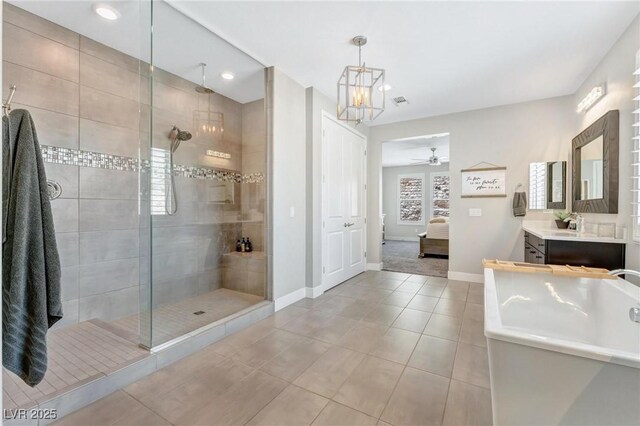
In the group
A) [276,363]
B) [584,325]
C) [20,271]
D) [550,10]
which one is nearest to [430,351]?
[584,325]

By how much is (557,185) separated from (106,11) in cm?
523

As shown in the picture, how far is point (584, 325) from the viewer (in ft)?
6.84

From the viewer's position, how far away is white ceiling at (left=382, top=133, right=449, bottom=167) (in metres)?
6.63

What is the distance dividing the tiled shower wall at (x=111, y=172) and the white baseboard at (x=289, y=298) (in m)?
0.79

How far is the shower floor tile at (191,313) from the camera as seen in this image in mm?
2475

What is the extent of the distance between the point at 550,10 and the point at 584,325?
238cm

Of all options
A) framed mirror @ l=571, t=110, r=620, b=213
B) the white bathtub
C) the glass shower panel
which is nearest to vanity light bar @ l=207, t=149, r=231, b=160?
the glass shower panel

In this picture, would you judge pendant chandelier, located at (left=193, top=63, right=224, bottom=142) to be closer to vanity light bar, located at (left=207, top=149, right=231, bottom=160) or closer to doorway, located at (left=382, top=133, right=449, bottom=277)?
vanity light bar, located at (left=207, top=149, right=231, bottom=160)

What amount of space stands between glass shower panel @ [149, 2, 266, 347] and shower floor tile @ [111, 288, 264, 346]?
1 cm

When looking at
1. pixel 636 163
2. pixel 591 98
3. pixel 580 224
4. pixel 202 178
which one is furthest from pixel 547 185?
pixel 202 178

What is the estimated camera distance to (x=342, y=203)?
4387 mm

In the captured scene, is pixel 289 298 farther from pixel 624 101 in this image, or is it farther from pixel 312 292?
pixel 624 101

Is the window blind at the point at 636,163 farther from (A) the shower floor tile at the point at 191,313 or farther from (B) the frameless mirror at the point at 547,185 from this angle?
(A) the shower floor tile at the point at 191,313

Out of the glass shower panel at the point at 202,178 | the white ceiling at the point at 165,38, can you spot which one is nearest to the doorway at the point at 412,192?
the glass shower panel at the point at 202,178
